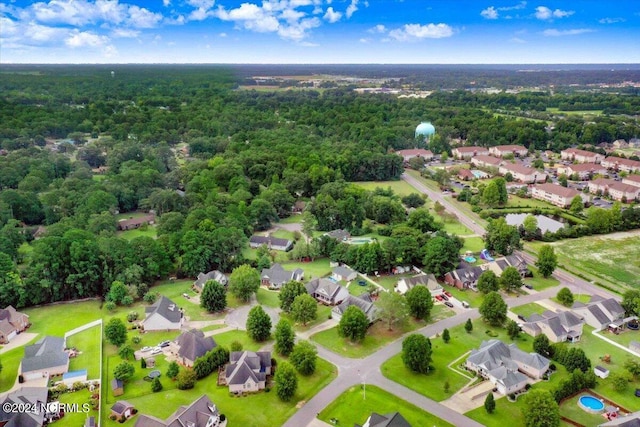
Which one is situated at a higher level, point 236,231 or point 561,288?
point 236,231

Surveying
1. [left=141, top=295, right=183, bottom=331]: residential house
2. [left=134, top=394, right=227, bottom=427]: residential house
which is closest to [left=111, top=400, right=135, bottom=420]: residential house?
[left=134, top=394, right=227, bottom=427]: residential house

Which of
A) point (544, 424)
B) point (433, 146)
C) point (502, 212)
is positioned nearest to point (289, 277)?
point (544, 424)

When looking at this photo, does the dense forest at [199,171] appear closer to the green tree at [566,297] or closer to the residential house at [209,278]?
the residential house at [209,278]

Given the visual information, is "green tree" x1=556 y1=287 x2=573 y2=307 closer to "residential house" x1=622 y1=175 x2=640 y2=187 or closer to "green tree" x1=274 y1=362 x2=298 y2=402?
"green tree" x1=274 y1=362 x2=298 y2=402

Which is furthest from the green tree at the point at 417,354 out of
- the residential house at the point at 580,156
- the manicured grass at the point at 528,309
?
the residential house at the point at 580,156

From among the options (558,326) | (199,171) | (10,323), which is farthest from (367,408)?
(199,171)

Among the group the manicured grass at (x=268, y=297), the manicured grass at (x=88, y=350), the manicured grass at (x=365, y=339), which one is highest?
the manicured grass at (x=88, y=350)

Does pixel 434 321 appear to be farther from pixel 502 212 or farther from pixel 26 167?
pixel 26 167
